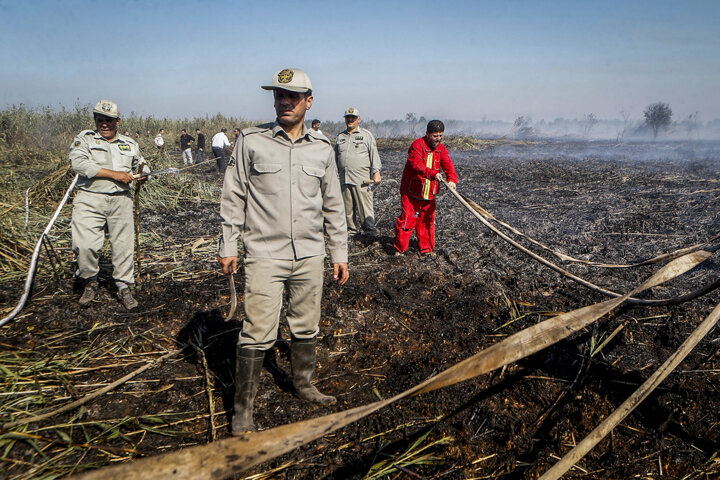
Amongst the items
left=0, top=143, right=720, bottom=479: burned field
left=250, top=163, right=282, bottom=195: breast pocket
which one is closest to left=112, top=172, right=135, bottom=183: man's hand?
left=0, top=143, right=720, bottom=479: burned field

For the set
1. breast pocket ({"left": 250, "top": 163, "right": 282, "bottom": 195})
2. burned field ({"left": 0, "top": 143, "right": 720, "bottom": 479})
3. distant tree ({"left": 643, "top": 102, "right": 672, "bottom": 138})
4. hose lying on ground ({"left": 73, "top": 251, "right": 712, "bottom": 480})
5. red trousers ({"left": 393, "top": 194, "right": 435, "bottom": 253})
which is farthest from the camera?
distant tree ({"left": 643, "top": 102, "right": 672, "bottom": 138})

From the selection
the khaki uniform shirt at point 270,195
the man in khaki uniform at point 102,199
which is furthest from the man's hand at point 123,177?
the khaki uniform shirt at point 270,195

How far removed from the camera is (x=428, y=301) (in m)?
4.39

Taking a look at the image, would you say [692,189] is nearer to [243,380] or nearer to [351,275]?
[351,275]

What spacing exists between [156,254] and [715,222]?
8.31 metres

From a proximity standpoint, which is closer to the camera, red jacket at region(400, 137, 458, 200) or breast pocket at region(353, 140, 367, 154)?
red jacket at region(400, 137, 458, 200)

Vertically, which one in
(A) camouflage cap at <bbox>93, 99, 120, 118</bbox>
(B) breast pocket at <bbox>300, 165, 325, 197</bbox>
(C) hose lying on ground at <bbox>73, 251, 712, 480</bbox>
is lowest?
(C) hose lying on ground at <bbox>73, 251, 712, 480</bbox>

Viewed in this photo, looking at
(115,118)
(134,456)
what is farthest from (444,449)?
(115,118)

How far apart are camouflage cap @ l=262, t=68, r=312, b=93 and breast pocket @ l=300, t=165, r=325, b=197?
434mm

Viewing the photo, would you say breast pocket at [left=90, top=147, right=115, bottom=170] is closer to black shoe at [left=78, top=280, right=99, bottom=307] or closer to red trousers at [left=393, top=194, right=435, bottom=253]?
black shoe at [left=78, top=280, right=99, bottom=307]

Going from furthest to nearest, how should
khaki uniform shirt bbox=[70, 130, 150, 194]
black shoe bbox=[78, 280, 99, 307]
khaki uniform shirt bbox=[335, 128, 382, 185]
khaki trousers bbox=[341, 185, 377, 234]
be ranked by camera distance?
khaki trousers bbox=[341, 185, 377, 234] → khaki uniform shirt bbox=[335, 128, 382, 185] → black shoe bbox=[78, 280, 99, 307] → khaki uniform shirt bbox=[70, 130, 150, 194]

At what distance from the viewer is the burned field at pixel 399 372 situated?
2.31 meters

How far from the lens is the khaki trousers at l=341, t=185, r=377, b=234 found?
680 centimetres

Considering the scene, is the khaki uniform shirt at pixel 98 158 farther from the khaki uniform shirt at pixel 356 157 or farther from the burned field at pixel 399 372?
the khaki uniform shirt at pixel 356 157
